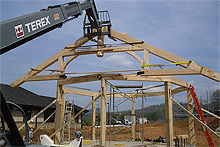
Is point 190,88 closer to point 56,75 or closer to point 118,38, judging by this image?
point 118,38

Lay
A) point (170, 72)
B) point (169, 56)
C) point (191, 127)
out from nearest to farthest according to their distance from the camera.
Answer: point (170, 72), point (169, 56), point (191, 127)

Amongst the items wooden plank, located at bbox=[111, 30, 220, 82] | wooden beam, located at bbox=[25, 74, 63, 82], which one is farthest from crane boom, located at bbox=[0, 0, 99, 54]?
wooden beam, located at bbox=[25, 74, 63, 82]

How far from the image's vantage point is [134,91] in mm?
16422

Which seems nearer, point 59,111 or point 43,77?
point 43,77

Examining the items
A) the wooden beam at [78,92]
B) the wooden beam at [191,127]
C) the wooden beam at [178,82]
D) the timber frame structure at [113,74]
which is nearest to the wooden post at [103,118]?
the timber frame structure at [113,74]

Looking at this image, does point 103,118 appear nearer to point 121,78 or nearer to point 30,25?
point 121,78

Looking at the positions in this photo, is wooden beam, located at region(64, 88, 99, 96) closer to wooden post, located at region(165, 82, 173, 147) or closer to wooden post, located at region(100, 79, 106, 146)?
wooden post, located at region(100, 79, 106, 146)

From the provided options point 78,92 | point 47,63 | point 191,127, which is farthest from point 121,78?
point 78,92

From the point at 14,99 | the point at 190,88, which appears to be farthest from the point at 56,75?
the point at 14,99

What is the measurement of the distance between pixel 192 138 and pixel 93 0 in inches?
373

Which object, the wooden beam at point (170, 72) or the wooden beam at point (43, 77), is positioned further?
the wooden beam at point (43, 77)

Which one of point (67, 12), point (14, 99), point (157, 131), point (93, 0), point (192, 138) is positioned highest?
point (93, 0)

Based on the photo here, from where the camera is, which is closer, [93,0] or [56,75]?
[93,0]

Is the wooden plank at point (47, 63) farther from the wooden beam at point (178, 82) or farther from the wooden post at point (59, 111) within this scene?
the wooden beam at point (178, 82)
